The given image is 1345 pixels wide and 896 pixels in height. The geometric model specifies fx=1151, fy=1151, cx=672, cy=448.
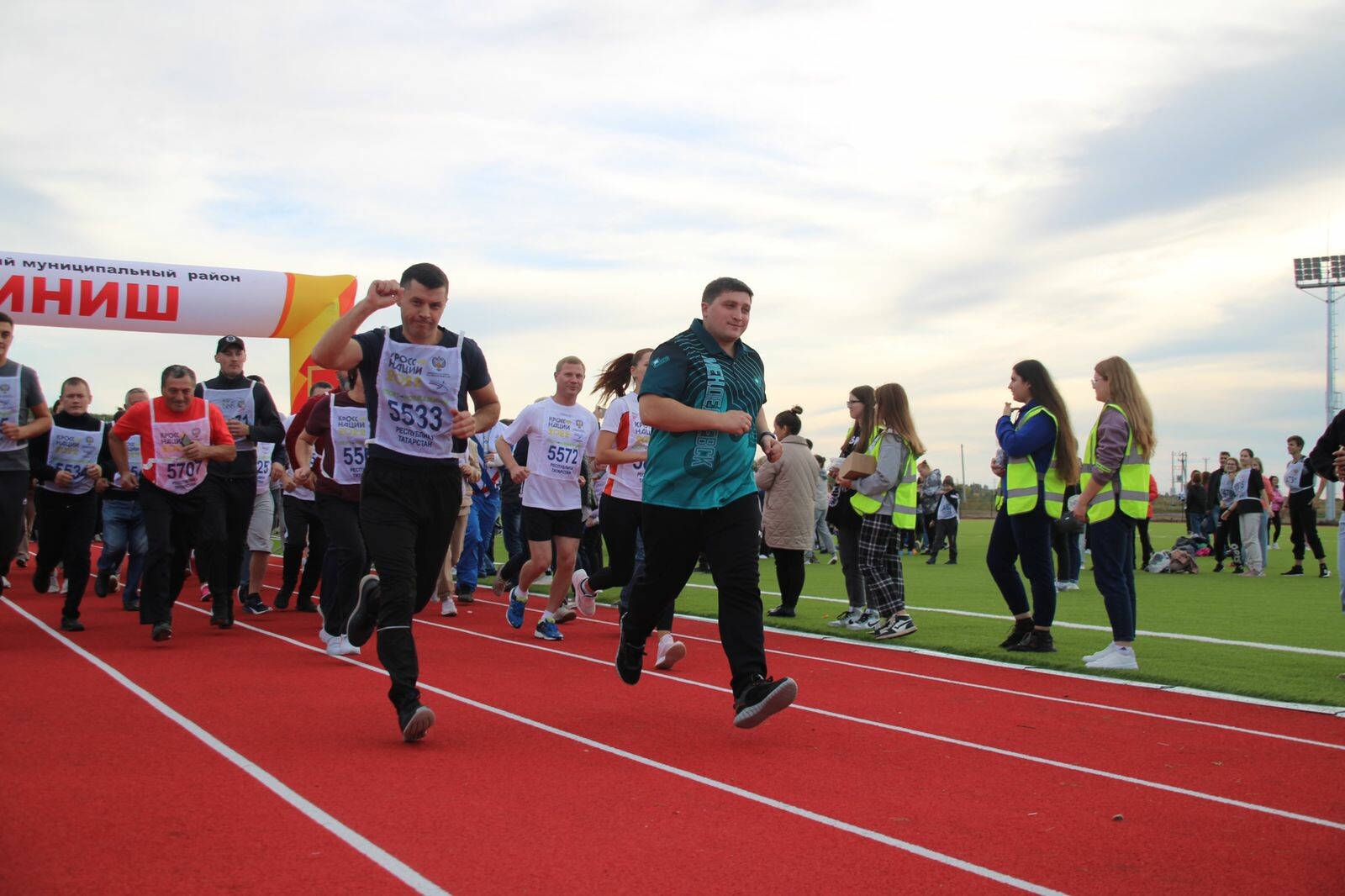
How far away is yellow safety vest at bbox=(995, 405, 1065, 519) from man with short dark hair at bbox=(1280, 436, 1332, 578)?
10.9 metres

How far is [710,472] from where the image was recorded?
5301 mm

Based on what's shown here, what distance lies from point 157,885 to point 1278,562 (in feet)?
74.2

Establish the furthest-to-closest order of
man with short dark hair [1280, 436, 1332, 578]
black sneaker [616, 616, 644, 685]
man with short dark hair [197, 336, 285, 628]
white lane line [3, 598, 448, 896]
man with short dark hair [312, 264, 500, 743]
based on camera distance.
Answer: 1. man with short dark hair [1280, 436, 1332, 578]
2. man with short dark hair [197, 336, 285, 628]
3. black sneaker [616, 616, 644, 685]
4. man with short dark hair [312, 264, 500, 743]
5. white lane line [3, 598, 448, 896]

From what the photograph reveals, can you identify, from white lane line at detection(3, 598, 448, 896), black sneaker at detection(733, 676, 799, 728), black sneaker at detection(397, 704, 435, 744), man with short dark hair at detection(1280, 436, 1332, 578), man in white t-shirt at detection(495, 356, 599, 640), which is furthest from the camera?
man with short dark hair at detection(1280, 436, 1332, 578)

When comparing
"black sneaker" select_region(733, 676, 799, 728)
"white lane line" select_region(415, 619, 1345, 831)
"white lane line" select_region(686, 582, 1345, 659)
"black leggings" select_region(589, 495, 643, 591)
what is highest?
"black leggings" select_region(589, 495, 643, 591)

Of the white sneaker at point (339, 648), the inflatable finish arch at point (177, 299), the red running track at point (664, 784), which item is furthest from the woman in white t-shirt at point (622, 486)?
the inflatable finish arch at point (177, 299)

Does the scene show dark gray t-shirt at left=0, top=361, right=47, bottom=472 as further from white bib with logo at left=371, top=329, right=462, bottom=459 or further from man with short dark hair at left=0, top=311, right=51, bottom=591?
white bib with logo at left=371, top=329, right=462, bottom=459

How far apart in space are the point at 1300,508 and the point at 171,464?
1584 cm

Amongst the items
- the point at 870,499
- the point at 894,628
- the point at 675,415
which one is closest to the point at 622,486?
the point at 870,499

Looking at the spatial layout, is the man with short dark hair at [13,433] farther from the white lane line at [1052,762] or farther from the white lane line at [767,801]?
the white lane line at [1052,762]

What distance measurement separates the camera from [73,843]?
3467mm

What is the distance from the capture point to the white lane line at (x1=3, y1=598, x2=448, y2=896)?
3.23 m

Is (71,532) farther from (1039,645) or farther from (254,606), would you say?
(1039,645)

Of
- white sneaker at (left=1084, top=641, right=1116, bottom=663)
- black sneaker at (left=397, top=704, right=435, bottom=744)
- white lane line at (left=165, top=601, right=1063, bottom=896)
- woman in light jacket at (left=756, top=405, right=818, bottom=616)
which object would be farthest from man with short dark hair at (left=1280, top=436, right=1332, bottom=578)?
black sneaker at (left=397, top=704, right=435, bottom=744)
